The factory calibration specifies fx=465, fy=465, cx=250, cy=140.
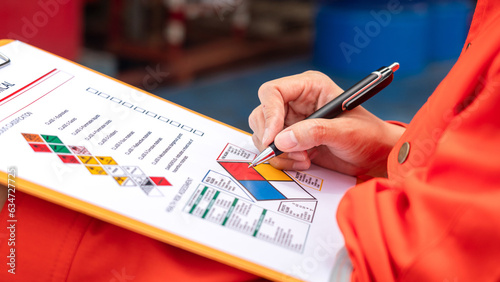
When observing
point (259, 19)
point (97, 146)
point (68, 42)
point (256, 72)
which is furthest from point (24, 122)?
point (259, 19)

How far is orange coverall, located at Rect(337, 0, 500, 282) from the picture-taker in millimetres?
337

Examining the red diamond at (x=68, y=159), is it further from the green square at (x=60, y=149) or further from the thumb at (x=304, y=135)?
the thumb at (x=304, y=135)

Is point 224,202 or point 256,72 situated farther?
point 256,72

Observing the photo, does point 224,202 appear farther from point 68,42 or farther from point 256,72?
point 256,72

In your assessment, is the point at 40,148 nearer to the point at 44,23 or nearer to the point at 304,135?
the point at 304,135

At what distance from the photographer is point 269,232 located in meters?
0.42

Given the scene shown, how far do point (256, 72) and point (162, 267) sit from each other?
7.37 feet

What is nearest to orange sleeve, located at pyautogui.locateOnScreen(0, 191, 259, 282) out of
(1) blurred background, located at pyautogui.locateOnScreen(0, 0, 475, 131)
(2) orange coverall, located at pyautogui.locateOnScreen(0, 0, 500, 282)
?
(2) orange coverall, located at pyautogui.locateOnScreen(0, 0, 500, 282)

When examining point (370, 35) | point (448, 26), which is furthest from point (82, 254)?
point (448, 26)

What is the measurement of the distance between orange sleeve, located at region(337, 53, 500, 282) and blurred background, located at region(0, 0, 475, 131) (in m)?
1.52

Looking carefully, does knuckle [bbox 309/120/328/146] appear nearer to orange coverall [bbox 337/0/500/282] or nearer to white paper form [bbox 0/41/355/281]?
white paper form [bbox 0/41/355/281]

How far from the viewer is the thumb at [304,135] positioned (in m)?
0.57

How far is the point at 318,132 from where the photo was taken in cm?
57

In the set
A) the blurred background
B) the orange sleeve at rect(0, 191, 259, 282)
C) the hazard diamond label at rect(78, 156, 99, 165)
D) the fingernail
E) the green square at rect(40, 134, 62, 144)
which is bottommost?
the blurred background
